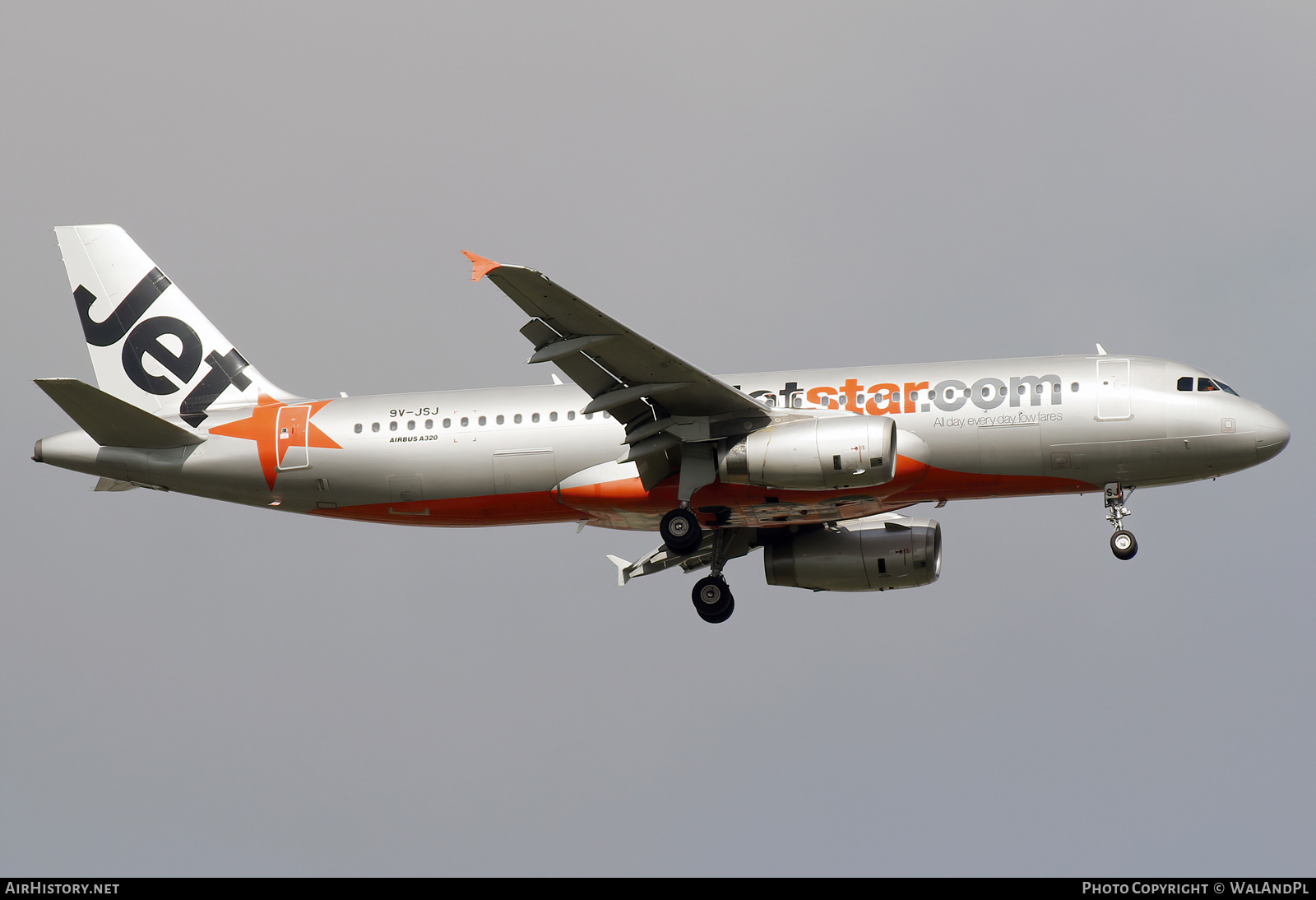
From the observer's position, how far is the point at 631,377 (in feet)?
116

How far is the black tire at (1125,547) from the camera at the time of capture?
1426 inches

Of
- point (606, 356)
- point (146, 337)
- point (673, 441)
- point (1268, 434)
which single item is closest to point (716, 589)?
point (673, 441)

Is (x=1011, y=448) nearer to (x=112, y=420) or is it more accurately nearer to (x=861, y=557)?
(x=861, y=557)

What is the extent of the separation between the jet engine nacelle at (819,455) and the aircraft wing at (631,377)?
934 mm

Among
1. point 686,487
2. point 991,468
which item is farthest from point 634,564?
point 991,468

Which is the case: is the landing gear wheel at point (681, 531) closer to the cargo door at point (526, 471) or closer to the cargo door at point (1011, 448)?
the cargo door at point (526, 471)

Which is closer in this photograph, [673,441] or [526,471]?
[673,441]

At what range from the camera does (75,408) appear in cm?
3712

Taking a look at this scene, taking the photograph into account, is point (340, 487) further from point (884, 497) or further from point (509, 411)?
point (884, 497)

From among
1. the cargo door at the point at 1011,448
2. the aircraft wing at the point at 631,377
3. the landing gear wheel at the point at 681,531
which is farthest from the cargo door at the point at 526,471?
the cargo door at the point at 1011,448

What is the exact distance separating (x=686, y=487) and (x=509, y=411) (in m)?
5.09

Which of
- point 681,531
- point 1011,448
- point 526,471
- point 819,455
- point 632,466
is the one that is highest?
point 1011,448

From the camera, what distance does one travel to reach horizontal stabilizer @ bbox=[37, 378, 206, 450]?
36.1 m

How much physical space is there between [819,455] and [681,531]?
4268mm
